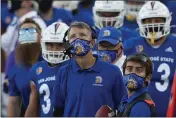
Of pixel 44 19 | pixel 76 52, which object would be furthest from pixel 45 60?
pixel 44 19

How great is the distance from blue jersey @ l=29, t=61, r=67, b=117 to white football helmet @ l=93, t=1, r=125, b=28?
6.51 feet

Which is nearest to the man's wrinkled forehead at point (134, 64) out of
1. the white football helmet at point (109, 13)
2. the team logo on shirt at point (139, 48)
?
the team logo on shirt at point (139, 48)

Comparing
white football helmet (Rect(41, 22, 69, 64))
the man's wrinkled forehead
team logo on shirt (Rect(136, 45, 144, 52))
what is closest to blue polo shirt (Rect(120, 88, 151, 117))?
the man's wrinkled forehead

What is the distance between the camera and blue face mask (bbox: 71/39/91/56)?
624 centimetres

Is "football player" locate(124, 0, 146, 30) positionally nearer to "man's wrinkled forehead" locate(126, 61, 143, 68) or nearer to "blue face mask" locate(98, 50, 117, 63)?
"blue face mask" locate(98, 50, 117, 63)

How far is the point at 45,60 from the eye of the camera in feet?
23.8

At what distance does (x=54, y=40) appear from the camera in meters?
7.15

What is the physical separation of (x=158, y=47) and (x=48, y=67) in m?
1.54

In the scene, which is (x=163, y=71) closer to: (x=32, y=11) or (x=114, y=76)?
(x=114, y=76)

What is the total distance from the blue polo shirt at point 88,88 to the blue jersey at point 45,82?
1.89 ft

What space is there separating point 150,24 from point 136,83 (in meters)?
2.39

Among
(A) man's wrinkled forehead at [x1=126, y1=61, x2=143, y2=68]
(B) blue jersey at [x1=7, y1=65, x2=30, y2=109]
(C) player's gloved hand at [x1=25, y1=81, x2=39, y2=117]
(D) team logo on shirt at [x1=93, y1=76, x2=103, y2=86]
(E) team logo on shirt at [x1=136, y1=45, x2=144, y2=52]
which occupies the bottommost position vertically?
(C) player's gloved hand at [x1=25, y1=81, x2=39, y2=117]

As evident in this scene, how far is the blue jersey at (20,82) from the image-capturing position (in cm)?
739

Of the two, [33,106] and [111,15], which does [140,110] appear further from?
[111,15]
